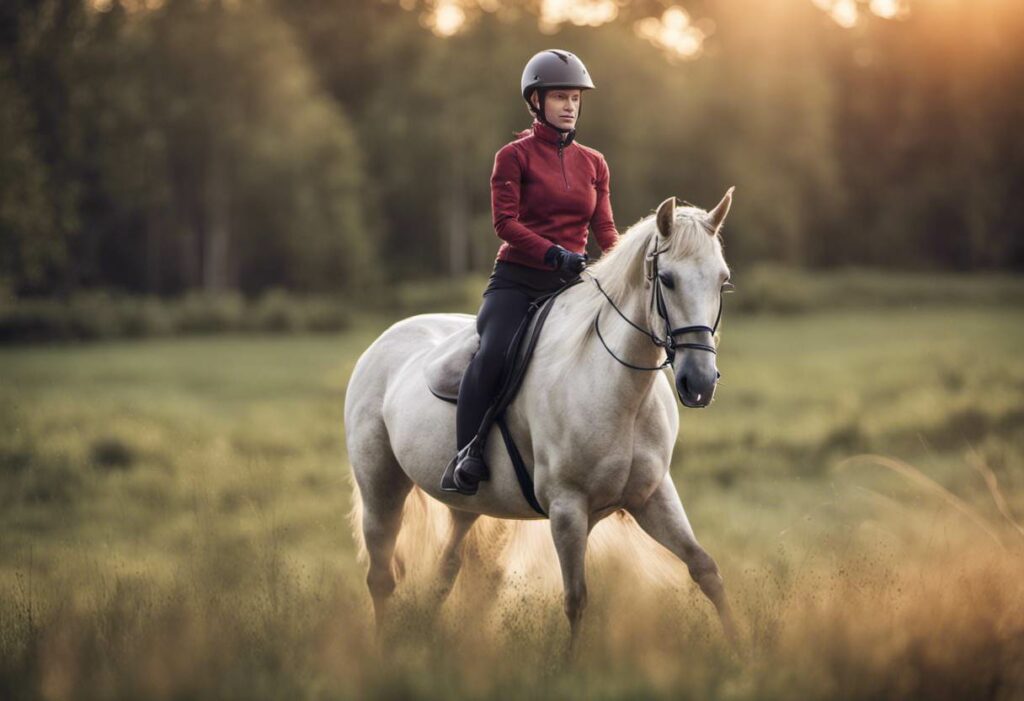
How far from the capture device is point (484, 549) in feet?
26.2

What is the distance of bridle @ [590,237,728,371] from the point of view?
18.1ft

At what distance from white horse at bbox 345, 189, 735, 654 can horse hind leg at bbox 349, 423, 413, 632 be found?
3.49 feet

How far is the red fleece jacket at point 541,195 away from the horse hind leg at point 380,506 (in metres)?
2.03

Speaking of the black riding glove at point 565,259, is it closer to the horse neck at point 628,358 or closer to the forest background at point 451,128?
the horse neck at point 628,358

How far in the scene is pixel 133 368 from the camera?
3025 cm

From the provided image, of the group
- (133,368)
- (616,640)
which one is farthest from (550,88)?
(133,368)

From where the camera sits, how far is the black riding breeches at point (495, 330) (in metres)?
6.55

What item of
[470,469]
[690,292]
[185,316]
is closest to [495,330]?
[470,469]

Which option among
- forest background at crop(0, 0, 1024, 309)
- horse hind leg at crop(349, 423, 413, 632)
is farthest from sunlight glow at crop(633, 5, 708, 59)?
horse hind leg at crop(349, 423, 413, 632)

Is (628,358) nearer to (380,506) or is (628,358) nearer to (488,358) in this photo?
(488,358)

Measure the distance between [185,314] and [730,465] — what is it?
2589 cm

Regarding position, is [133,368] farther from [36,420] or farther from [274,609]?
[274,609]

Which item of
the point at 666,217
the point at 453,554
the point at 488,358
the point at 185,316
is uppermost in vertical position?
the point at 666,217

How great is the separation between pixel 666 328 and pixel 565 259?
2.45ft
